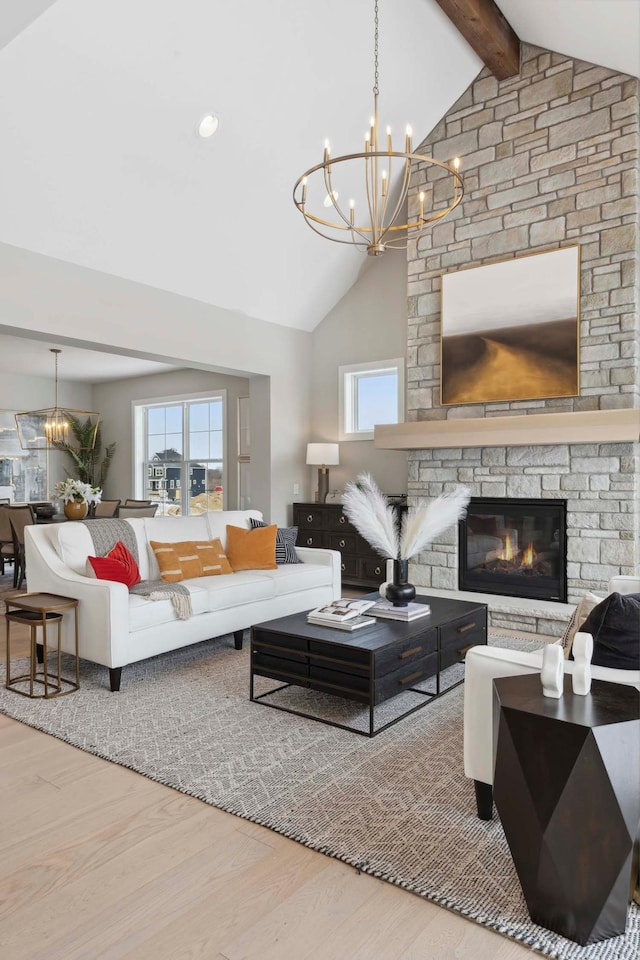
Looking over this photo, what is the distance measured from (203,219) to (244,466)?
3.51 metres

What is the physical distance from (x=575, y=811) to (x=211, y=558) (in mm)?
3273

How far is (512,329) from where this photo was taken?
17.5ft

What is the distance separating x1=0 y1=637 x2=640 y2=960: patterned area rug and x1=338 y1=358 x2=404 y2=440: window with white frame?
333 centimetres

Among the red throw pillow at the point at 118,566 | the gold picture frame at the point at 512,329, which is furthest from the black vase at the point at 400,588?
the gold picture frame at the point at 512,329

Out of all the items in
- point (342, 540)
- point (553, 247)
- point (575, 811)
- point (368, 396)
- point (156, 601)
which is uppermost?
point (553, 247)

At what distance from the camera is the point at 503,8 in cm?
486

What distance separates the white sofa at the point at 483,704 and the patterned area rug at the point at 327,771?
0.14 m

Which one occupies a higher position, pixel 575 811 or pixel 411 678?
pixel 575 811

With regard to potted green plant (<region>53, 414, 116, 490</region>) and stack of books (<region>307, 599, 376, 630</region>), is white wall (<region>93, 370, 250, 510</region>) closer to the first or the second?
potted green plant (<region>53, 414, 116, 490</region>)

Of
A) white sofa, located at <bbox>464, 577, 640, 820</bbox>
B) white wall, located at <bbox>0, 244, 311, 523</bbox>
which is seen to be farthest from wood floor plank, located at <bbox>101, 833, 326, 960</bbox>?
white wall, located at <bbox>0, 244, 311, 523</bbox>

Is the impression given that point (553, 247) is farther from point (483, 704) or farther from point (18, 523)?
point (18, 523)

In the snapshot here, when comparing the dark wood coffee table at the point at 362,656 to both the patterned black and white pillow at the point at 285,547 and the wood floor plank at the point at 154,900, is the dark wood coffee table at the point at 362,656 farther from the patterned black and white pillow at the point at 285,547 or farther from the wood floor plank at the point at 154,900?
the patterned black and white pillow at the point at 285,547

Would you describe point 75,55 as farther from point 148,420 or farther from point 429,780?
point 148,420

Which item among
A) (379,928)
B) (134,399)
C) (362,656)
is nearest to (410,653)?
(362,656)
